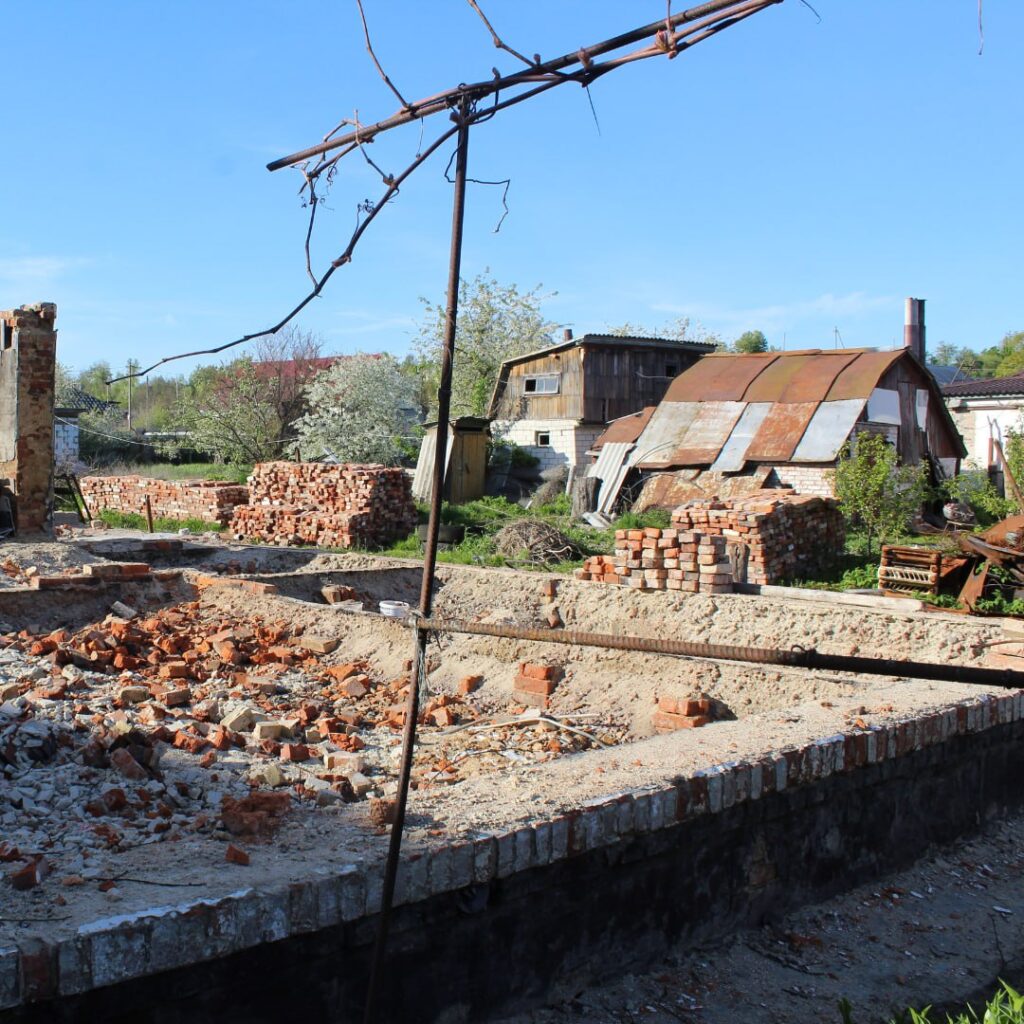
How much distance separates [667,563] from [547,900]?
6.95 m

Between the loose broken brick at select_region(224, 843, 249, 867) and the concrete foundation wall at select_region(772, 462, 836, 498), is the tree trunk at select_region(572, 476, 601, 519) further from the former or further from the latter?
the loose broken brick at select_region(224, 843, 249, 867)

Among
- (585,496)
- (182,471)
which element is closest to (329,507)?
(585,496)

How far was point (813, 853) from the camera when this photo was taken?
14.2ft

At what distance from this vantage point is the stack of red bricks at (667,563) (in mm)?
9969

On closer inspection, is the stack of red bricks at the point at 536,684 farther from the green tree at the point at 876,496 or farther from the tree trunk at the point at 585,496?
the tree trunk at the point at 585,496

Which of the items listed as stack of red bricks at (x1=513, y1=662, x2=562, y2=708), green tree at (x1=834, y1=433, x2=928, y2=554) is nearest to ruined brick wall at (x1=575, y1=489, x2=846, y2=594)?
green tree at (x1=834, y1=433, x2=928, y2=554)

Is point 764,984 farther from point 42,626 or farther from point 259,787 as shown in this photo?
point 42,626

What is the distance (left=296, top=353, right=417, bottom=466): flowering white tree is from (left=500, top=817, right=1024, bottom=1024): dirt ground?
73.7 feet

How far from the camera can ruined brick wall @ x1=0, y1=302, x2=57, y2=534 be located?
13.0m

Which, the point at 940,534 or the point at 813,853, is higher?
the point at 940,534

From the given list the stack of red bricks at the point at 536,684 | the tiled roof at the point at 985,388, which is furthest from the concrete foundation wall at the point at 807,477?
the stack of red bricks at the point at 536,684

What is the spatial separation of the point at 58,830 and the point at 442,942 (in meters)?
1.69

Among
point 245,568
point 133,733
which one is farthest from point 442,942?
point 245,568

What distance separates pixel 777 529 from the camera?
11.9 m
